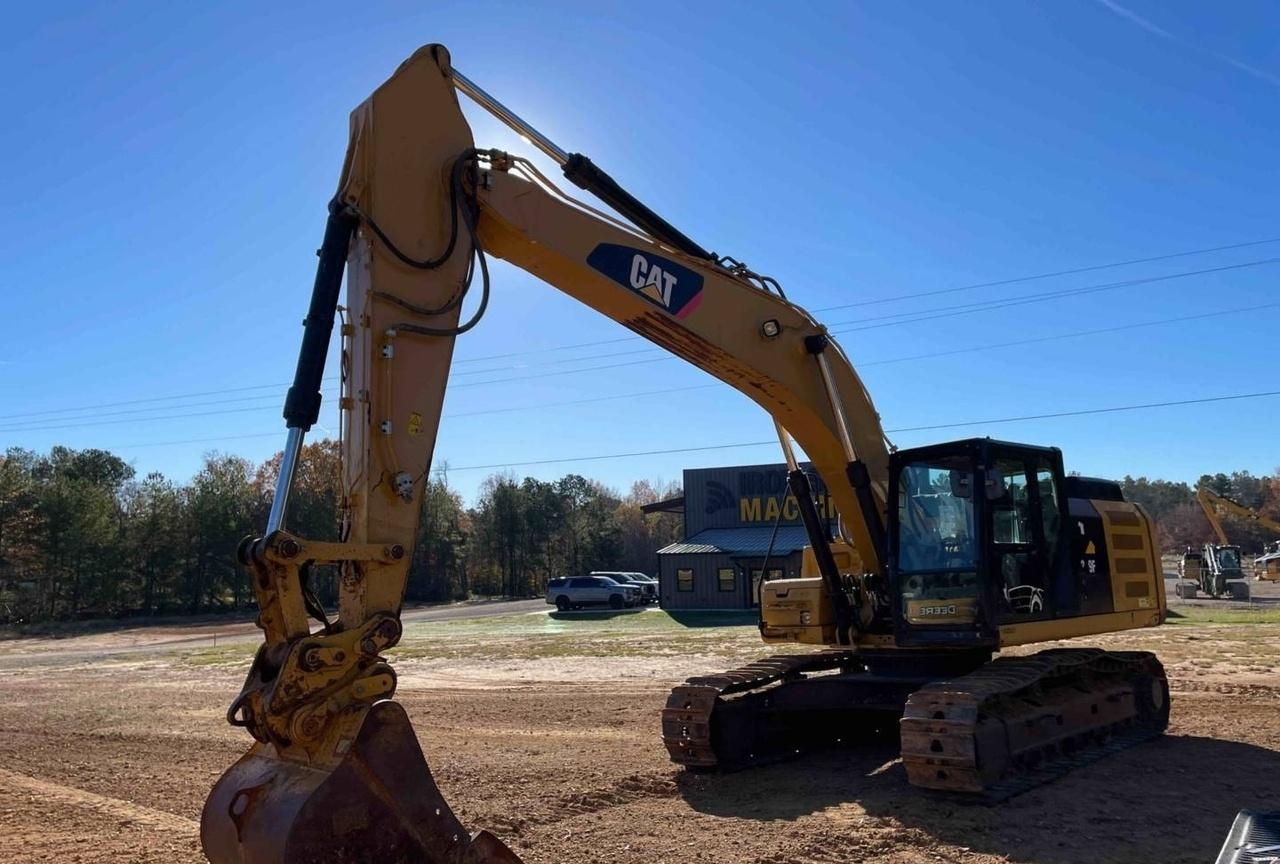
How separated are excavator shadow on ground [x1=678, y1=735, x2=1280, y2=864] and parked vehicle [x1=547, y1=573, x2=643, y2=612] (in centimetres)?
3511

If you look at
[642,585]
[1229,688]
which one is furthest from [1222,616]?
[642,585]

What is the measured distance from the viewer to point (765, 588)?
32.3ft

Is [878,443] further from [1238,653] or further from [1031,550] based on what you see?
[1238,653]

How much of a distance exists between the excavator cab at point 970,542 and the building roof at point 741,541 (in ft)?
89.1

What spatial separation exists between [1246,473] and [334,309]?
146 meters

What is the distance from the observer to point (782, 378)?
8812mm

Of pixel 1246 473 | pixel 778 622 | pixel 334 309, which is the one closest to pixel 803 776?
pixel 778 622

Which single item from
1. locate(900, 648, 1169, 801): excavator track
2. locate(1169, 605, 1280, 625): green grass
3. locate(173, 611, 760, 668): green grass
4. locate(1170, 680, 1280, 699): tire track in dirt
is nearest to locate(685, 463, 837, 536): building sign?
locate(173, 611, 760, 668): green grass

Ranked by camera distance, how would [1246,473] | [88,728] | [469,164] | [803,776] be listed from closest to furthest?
[469,164]
[803,776]
[88,728]
[1246,473]

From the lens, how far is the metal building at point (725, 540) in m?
38.0

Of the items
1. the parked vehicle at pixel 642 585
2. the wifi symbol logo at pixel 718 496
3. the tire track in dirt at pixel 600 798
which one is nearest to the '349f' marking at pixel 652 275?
the tire track in dirt at pixel 600 798

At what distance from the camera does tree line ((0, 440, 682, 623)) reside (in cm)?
4931

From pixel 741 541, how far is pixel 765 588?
2995cm

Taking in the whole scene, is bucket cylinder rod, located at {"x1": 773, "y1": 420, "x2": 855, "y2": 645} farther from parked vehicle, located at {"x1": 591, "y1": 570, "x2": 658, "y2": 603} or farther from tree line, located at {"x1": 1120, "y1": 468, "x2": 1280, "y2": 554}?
tree line, located at {"x1": 1120, "y1": 468, "x2": 1280, "y2": 554}
